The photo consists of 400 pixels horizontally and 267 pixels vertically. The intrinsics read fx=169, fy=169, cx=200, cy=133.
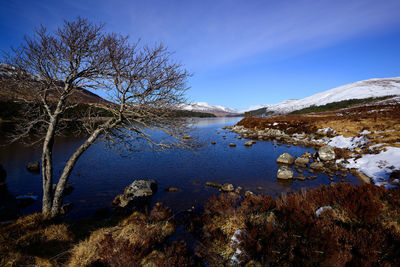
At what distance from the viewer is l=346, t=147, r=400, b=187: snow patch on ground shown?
36.7 feet

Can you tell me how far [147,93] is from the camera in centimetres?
623

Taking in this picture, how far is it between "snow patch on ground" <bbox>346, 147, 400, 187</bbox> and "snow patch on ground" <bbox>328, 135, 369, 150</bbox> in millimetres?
4033

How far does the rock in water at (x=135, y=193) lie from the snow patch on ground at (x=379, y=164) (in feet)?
46.7

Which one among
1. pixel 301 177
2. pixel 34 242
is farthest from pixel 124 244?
pixel 301 177

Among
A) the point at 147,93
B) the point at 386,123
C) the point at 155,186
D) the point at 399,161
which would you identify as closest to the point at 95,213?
the point at 155,186

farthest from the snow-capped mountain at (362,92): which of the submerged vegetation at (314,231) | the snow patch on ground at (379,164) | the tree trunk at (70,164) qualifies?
the tree trunk at (70,164)

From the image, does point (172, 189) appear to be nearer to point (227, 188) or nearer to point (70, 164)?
point (227, 188)

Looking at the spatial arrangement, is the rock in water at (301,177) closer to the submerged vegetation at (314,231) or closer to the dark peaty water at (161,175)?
the dark peaty water at (161,175)

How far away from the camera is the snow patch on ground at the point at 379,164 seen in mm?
11172

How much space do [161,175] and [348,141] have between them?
71.9 feet

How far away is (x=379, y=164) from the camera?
12.7m

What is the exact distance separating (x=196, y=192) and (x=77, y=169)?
12702mm

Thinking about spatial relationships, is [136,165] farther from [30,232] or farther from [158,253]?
[158,253]

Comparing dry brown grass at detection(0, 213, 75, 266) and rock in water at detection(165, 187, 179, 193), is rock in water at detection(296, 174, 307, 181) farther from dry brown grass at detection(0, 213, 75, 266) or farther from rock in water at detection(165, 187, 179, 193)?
dry brown grass at detection(0, 213, 75, 266)
